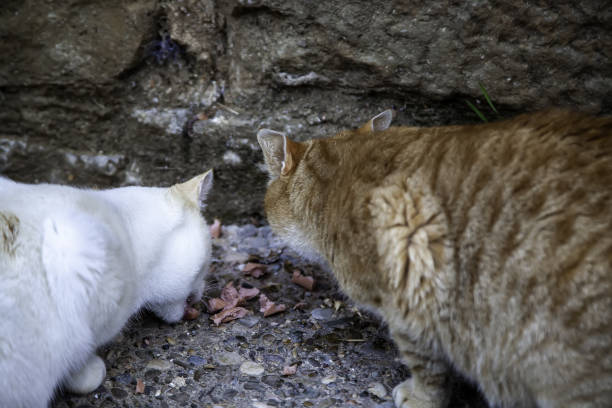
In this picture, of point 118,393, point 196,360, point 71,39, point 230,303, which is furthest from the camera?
point 71,39

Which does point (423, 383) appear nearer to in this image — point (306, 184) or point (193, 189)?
point (306, 184)

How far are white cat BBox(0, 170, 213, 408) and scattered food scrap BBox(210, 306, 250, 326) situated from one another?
23 centimetres

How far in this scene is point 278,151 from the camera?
2855 millimetres

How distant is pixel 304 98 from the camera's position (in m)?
3.46

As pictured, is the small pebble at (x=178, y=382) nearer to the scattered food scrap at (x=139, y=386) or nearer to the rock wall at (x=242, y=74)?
the scattered food scrap at (x=139, y=386)

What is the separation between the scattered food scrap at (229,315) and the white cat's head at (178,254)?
156 millimetres

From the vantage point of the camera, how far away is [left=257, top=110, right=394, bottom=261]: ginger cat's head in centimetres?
256

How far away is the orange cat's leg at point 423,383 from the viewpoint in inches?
91.3

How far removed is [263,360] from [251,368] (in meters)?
0.08

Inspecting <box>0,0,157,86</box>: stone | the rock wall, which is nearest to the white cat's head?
the rock wall

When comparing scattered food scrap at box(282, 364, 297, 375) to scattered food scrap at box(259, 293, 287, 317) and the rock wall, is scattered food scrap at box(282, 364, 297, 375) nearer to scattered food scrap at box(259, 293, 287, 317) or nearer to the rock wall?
scattered food scrap at box(259, 293, 287, 317)

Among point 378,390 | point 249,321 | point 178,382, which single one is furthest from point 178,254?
point 378,390

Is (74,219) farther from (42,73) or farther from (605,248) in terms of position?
(605,248)

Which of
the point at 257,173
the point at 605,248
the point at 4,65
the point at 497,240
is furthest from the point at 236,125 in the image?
the point at 605,248
